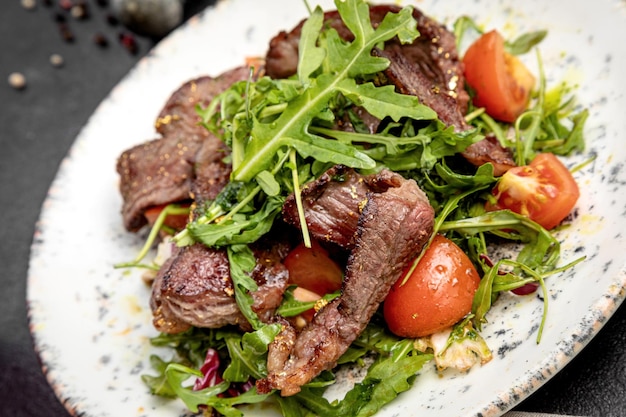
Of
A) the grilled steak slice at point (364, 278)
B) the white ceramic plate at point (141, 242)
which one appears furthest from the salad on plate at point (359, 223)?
the white ceramic plate at point (141, 242)

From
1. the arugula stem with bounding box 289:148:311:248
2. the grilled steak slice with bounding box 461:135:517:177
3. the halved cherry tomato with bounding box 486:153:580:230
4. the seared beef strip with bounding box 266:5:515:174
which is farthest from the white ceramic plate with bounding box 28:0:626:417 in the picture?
the arugula stem with bounding box 289:148:311:248

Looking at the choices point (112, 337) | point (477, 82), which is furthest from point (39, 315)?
point (477, 82)

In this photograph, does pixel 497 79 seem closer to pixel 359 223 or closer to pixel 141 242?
pixel 359 223

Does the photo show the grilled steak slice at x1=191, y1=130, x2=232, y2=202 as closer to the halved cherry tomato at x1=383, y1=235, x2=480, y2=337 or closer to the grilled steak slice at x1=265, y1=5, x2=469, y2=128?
the grilled steak slice at x1=265, y1=5, x2=469, y2=128

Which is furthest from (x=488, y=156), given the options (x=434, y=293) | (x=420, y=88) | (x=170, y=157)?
(x=170, y=157)

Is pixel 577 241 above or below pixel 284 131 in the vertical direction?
below

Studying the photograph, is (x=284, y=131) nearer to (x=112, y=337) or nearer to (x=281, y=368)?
(x=281, y=368)
